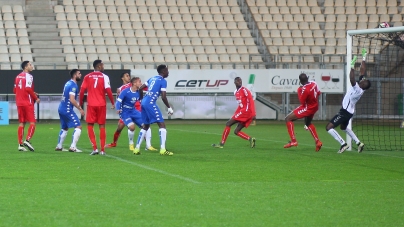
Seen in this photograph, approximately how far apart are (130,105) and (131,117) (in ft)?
0.95

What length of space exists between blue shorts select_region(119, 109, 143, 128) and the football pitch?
913 millimetres

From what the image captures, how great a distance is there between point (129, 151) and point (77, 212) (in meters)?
8.83

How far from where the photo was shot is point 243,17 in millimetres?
37594

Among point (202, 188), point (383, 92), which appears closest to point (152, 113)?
point (202, 188)

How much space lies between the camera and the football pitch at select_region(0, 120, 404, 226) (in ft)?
24.0

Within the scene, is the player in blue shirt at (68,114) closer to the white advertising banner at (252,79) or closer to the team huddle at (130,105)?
the team huddle at (130,105)

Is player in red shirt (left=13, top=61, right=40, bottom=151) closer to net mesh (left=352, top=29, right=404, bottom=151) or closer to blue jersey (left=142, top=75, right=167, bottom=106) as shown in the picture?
blue jersey (left=142, top=75, right=167, bottom=106)

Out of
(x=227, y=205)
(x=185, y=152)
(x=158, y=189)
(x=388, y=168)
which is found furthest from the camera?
(x=185, y=152)

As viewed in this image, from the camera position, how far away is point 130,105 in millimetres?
17094

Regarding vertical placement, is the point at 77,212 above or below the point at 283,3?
below

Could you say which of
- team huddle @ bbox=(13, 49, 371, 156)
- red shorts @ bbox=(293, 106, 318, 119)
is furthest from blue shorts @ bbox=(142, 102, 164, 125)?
red shorts @ bbox=(293, 106, 318, 119)

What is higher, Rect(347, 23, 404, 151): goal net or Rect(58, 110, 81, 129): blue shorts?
Rect(58, 110, 81, 129): blue shorts

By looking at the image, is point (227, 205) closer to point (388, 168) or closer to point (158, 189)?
point (158, 189)

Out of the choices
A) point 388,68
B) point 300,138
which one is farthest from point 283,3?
point 300,138
